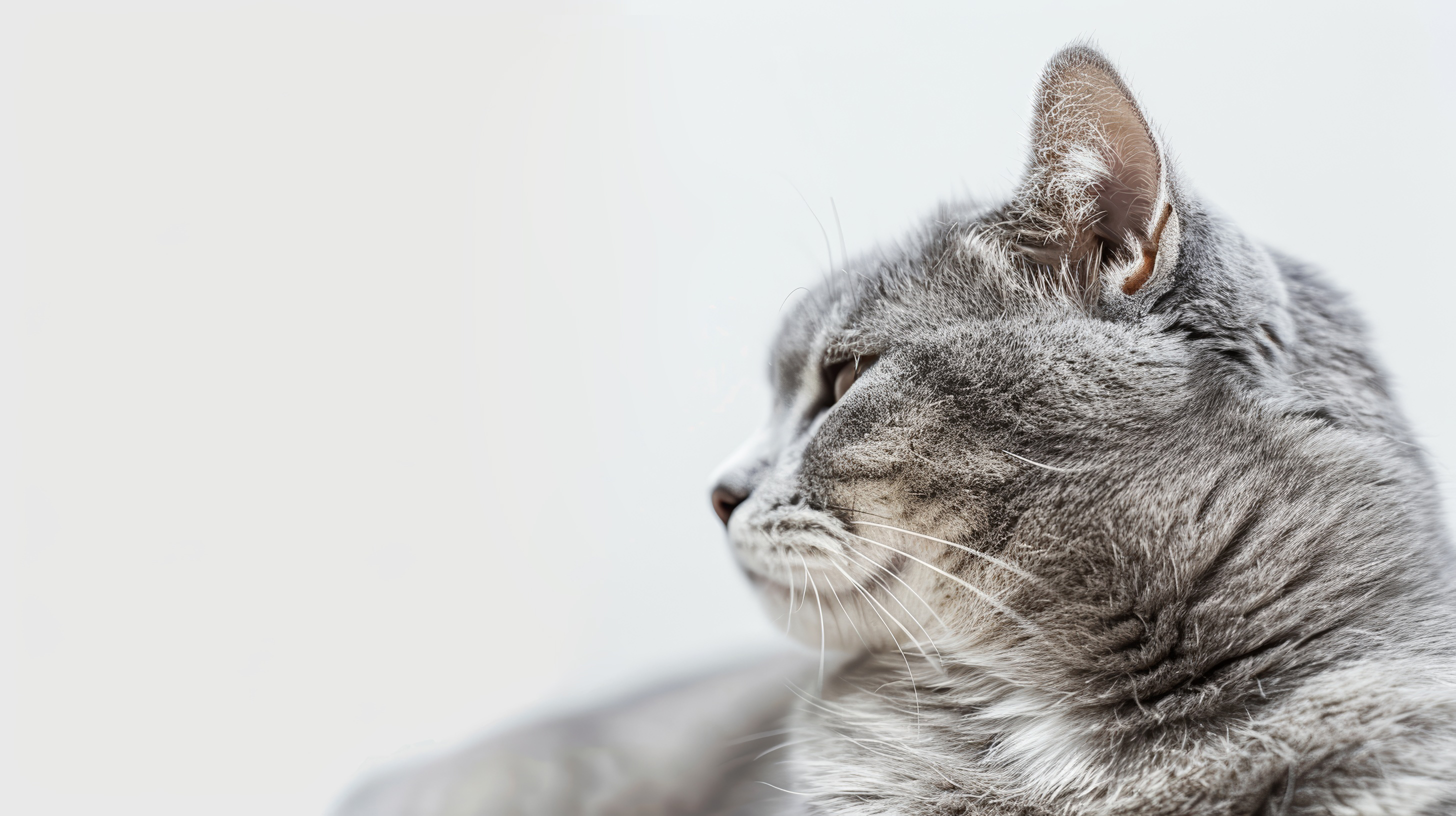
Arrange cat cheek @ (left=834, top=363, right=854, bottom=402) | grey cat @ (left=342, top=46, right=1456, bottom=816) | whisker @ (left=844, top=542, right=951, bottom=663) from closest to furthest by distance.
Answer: grey cat @ (left=342, top=46, right=1456, bottom=816) → whisker @ (left=844, top=542, right=951, bottom=663) → cat cheek @ (left=834, top=363, right=854, bottom=402)

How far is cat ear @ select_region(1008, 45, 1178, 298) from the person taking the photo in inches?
28.0

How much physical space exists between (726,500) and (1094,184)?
1.61ft

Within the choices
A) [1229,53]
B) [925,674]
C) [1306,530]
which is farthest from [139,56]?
[1229,53]

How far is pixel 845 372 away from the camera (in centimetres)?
92

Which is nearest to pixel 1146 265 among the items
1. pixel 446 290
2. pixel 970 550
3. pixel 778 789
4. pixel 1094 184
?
pixel 1094 184

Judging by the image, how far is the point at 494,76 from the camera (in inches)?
46.0

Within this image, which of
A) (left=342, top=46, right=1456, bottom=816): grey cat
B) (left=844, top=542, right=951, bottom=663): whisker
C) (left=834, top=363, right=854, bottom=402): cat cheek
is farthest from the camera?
(left=834, top=363, right=854, bottom=402): cat cheek

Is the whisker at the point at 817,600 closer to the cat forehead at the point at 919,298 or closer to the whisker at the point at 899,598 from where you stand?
the whisker at the point at 899,598

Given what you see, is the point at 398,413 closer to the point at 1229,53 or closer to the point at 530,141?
the point at 530,141

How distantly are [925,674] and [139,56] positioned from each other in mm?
1110

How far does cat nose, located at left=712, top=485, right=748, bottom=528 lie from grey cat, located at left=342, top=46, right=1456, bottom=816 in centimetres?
3

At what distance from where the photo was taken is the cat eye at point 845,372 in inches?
35.5

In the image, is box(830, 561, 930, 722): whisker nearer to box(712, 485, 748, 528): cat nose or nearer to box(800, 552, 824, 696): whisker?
box(800, 552, 824, 696): whisker

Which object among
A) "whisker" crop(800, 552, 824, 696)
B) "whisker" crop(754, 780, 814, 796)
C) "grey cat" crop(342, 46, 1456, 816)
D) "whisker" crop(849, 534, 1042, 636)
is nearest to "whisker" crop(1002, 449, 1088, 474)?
"grey cat" crop(342, 46, 1456, 816)
